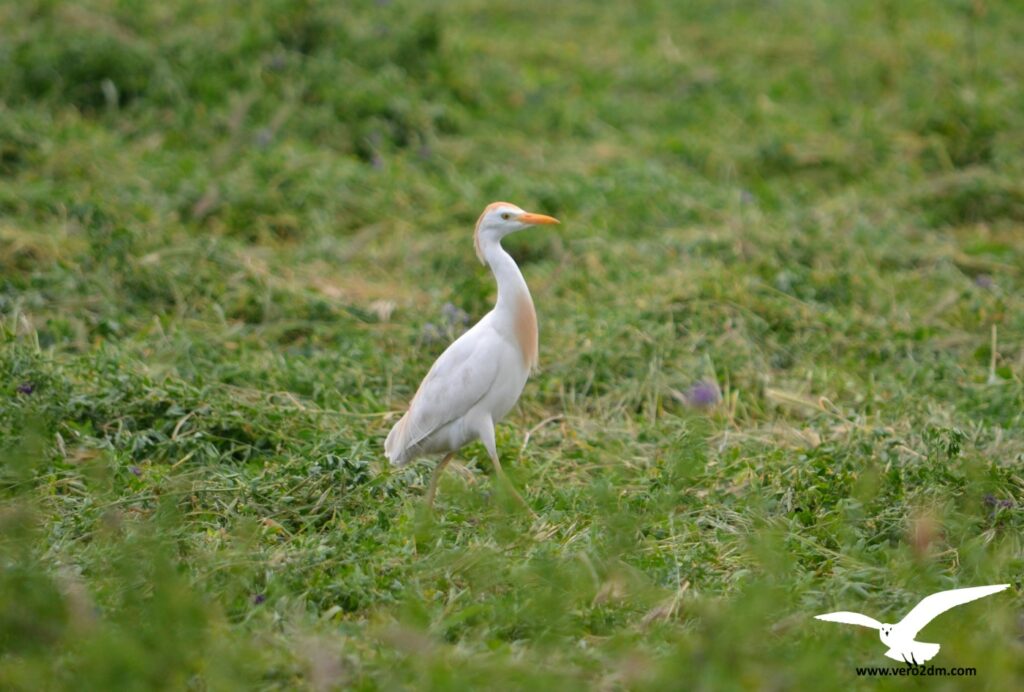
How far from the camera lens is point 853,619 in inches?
142

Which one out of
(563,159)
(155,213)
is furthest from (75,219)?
(563,159)

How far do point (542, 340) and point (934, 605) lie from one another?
9.69ft

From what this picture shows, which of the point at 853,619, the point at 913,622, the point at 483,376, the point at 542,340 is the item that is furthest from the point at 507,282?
the point at 913,622

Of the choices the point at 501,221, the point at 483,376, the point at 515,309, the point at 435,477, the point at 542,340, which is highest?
the point at 501,221

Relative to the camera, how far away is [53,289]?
6340mm

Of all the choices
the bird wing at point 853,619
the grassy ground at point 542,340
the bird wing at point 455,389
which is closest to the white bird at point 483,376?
the bird wing at point 455,389

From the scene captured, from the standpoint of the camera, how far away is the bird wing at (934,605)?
11.6 ft

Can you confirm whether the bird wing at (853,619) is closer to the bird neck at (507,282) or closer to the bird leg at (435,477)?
the bird leg at (435,477)

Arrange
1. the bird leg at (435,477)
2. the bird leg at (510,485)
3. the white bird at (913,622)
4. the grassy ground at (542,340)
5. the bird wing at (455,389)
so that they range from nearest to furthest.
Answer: the white bird at (913,622) → the grassy ground at (542,340) → the bird leg at (510,485) → the bird leg at (435,477) → the bird wing at (455,389)

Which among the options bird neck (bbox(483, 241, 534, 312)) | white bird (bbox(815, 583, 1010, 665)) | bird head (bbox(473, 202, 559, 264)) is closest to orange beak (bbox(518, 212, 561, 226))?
bird head (bbox(473, 202, 559, 264))

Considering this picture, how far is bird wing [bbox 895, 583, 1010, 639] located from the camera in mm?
3545

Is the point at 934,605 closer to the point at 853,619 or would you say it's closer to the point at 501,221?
the point at 853,619

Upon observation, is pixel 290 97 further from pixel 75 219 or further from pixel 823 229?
pixel 823 229

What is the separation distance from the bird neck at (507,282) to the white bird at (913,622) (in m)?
1.69
